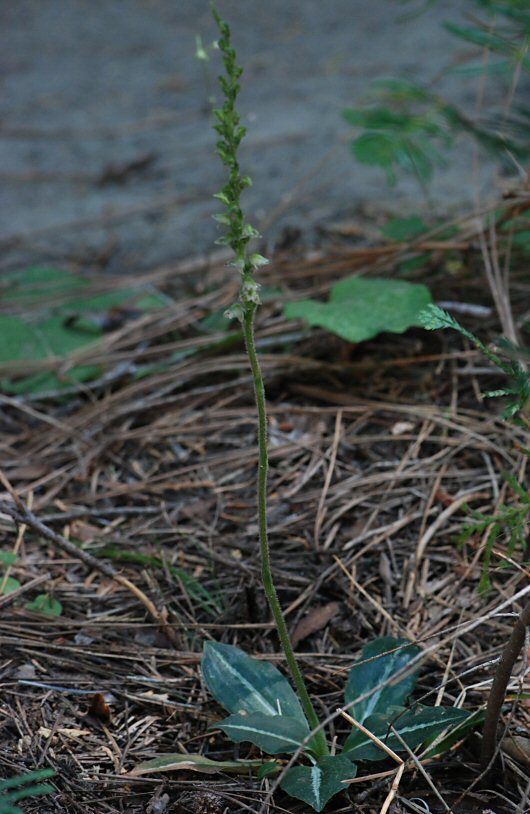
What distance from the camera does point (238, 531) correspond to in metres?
2.10

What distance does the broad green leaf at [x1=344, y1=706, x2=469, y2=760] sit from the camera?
4.64ft

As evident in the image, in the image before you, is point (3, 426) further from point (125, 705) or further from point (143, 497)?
point (125, 705)

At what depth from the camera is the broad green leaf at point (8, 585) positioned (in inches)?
74.0

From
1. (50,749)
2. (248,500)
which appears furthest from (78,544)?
(50,749)

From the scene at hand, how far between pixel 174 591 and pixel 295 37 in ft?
20.0

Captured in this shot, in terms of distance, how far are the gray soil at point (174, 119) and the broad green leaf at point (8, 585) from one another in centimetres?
209

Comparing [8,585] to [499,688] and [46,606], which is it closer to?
[46,606]

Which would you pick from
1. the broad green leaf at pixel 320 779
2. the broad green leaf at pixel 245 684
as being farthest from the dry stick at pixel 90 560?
the broad green leaf at pixel 320 779

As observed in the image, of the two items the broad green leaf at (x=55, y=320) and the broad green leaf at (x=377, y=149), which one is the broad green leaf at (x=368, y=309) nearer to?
the broad green leaf at (x=377, y=149)

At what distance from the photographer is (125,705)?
1620 millimetres

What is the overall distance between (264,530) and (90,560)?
62 centimetres

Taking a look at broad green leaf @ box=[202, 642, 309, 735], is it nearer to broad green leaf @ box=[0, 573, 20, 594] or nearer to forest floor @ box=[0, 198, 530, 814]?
forest floor @ box=[0, 198, 530, 814]

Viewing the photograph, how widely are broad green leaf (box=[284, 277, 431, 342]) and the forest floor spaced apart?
0.19m

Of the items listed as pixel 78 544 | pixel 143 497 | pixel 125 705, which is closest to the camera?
pixel 125 705
